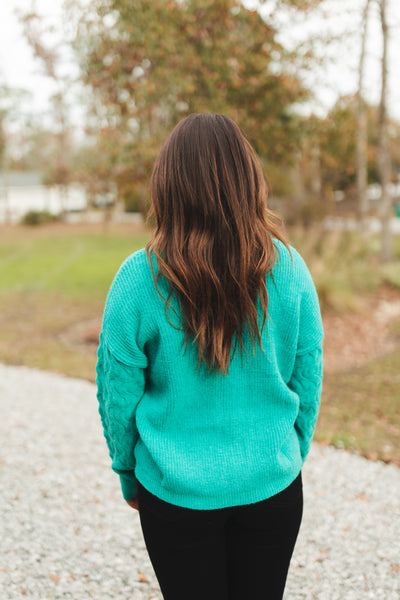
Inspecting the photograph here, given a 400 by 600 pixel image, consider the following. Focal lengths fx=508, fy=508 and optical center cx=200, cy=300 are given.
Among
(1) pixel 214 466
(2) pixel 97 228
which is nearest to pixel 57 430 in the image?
(1) pixel 214 466

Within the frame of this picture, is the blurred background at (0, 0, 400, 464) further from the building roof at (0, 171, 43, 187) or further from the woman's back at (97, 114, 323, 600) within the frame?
the building roof at (0, 171, 43, 187)

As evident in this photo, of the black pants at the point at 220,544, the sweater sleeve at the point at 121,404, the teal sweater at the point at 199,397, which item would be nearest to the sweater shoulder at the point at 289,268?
the teal sweater at the point at 199,397

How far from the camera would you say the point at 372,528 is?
3.25 metres

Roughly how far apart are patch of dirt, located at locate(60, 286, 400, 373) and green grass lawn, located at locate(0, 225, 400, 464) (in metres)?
0.20

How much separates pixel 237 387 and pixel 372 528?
8.02 feet

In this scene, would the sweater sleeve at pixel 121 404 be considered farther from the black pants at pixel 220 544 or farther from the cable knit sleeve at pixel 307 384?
the cable knit sleeve at pixel 307 384

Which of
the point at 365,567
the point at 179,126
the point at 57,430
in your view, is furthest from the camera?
the point at 57,430

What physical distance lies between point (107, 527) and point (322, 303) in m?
7.01

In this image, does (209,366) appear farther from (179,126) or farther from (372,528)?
(372,528)

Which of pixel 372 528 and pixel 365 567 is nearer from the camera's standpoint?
pixel 365 567

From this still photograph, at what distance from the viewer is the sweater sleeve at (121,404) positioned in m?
1.43

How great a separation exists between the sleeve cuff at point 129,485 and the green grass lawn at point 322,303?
341cm

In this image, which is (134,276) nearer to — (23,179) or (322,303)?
(322,303)

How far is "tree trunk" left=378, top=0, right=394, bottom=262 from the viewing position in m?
12.1
